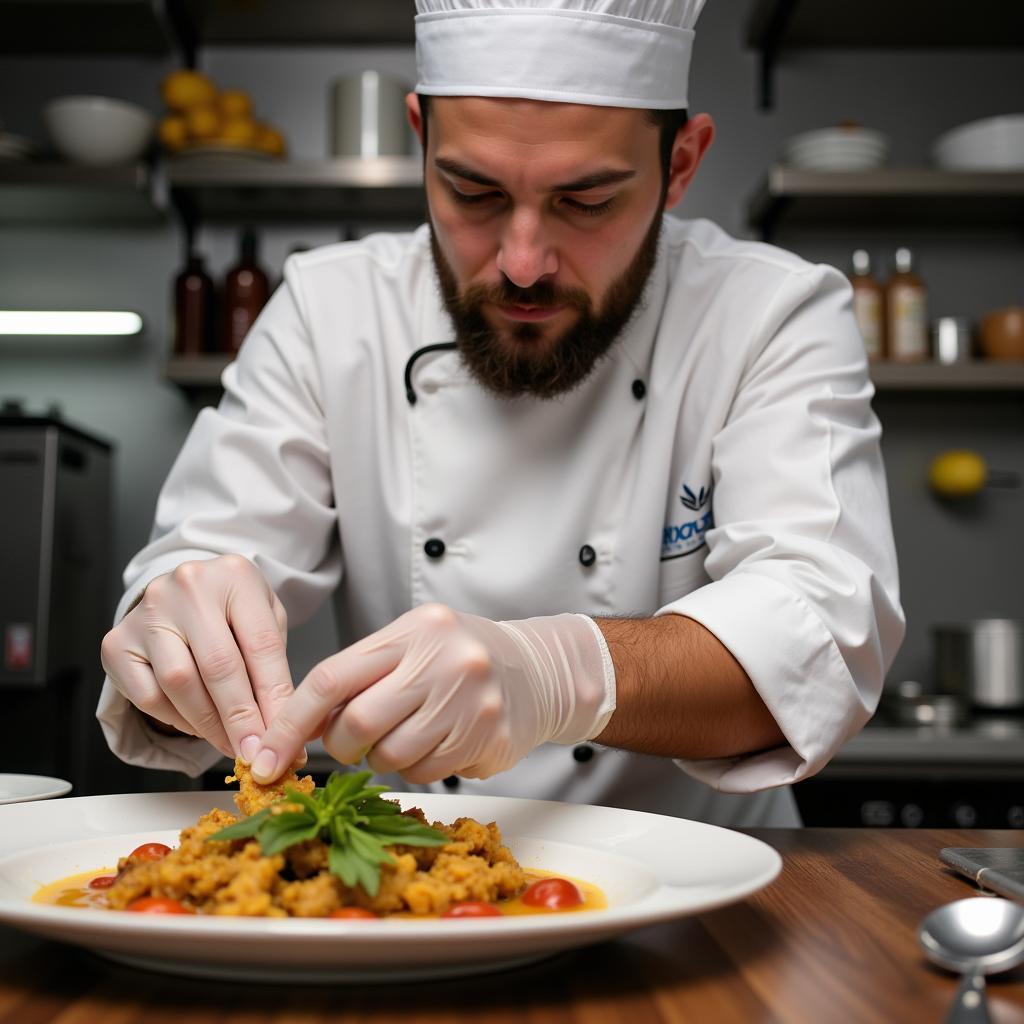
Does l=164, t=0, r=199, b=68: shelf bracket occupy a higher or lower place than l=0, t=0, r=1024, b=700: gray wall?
higher

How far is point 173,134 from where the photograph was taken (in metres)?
2.88

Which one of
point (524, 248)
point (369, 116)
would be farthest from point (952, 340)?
point (524, 248)

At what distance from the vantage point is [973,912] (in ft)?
2.34

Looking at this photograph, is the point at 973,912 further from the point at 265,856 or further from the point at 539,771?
the point at 539,771

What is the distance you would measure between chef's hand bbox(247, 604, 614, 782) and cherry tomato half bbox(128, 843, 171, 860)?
0.09m

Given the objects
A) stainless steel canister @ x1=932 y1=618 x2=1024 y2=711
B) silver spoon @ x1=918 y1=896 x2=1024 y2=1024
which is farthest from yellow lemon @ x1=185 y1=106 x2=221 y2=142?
silver spoon @ x1=918 y1=896 x2=1024 y2=1024

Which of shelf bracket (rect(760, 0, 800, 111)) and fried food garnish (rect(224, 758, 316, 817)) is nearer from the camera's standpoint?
fried food garnish (rect(224, 758, 316, 817))

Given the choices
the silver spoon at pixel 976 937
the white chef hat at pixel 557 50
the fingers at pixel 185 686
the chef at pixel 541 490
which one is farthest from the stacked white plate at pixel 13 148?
the silver spoon at pixel 976 937

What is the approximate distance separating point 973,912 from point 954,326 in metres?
2.44

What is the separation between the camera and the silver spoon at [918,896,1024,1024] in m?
0.66

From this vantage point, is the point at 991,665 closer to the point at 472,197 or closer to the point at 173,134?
the point at 472,197

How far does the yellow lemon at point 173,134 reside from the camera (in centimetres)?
288

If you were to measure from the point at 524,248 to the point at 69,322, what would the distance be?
7.07ft

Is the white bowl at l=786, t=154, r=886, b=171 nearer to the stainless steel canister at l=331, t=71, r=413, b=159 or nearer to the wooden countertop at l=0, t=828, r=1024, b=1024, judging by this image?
the stainless steel canister at l=331, t=71, r=413, b=159
